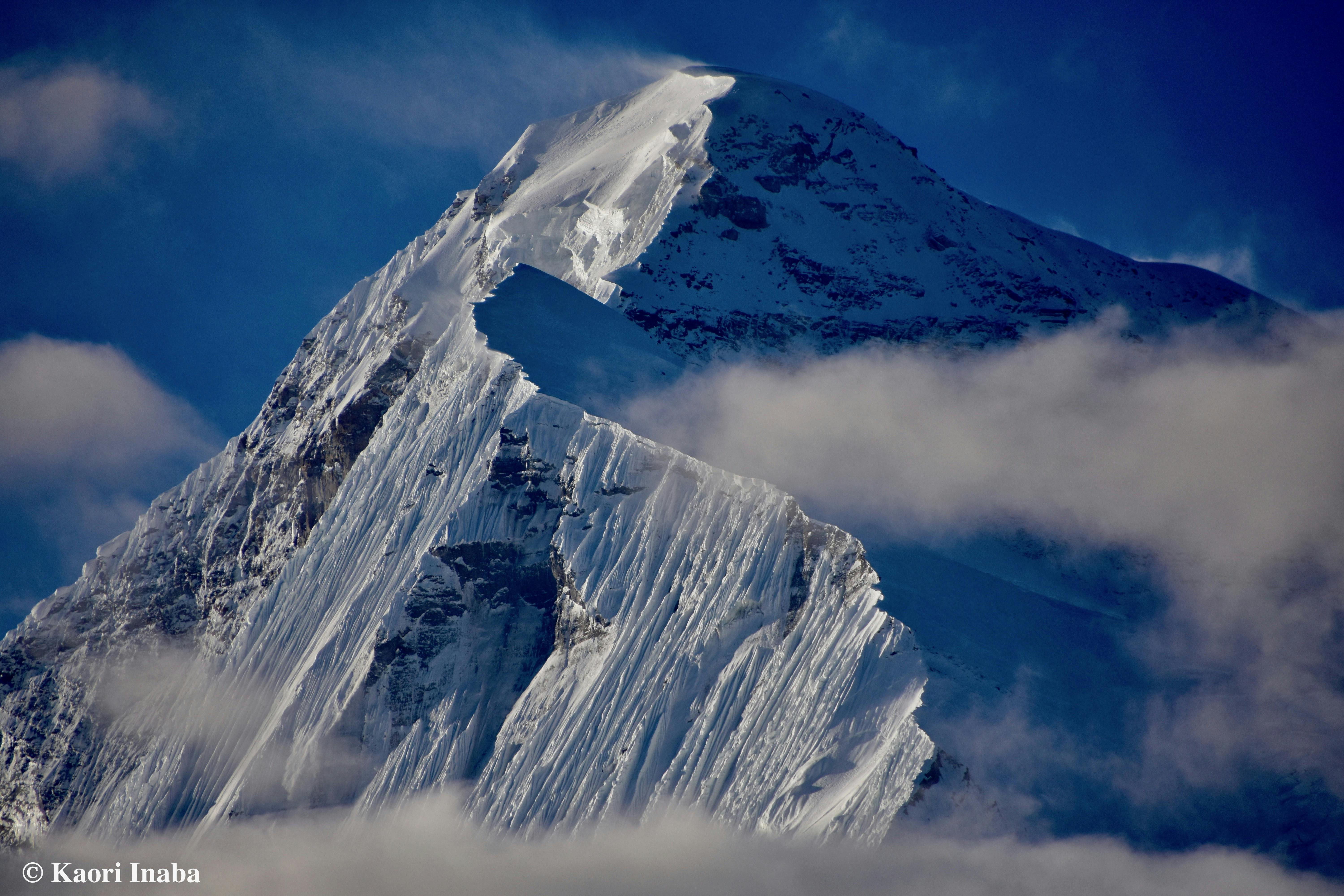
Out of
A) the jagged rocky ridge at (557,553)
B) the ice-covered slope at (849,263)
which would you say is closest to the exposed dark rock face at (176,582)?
the jagged rocky ridge at (557,553)

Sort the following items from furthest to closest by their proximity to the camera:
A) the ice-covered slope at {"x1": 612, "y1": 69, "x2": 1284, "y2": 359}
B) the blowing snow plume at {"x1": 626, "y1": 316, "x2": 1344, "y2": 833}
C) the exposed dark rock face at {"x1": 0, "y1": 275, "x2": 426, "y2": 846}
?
the ice-covered slope at {"x1": 612, "y1": 69, "x2": 1284, "y2": 359} → the exposed dark rock face at {"x1": 0, "y1": 275, "x2": 426, "y2": 846} → the blowing snow plume at {"x1": 626, "y1": 316, "x2": 1344, "y2": 833}

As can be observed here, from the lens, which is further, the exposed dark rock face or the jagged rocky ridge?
the exposed dark rock face

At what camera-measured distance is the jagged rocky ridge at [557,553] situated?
184ft

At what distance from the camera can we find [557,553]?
6750 centimetres

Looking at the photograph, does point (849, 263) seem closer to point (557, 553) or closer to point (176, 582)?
point (557, 553)

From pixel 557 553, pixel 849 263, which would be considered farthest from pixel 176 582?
pixel 849 263

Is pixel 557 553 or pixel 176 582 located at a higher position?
pixel 557 553

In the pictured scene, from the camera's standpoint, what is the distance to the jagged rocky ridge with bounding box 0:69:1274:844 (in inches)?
2212

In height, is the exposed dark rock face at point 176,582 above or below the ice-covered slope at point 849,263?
below

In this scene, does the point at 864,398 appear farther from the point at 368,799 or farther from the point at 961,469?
the point at 368,799

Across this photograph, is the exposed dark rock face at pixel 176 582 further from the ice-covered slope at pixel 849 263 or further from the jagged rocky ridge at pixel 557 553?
the ice-covered slope at pixel 849 263

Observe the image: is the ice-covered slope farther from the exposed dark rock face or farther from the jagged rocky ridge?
the exposed dark rock face

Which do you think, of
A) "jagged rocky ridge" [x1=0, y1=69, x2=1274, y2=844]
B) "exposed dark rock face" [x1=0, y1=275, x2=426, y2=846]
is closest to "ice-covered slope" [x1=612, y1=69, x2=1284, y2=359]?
"jagged rocky ridge" [x1=0, y1=69, x2=1274, y2=844]

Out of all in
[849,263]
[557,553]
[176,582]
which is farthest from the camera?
[849,263]
